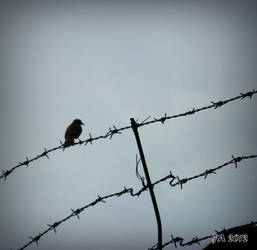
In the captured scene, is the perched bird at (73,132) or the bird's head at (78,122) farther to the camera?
the bird's head at (78,122)

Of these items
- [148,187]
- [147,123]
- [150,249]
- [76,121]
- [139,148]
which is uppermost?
[76,121]

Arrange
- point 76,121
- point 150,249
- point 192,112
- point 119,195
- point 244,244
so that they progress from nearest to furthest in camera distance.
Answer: point 150,249
point 119,195
point 192,112
point 244,244
point 76,121

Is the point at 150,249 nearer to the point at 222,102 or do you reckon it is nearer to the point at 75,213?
the point at 75,213

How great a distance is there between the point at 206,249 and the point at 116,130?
234cm

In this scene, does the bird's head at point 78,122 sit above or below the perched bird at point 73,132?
above

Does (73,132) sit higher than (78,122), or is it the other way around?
(78,122)

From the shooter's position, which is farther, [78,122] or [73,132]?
[78,122]

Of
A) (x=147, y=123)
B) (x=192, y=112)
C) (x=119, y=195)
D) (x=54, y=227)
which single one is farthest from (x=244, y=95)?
(x=54, y=227)

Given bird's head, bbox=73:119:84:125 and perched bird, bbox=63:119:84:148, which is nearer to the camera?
perched bird, bbox=63:119:84:148

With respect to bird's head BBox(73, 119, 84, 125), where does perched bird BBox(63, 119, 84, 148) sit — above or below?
below

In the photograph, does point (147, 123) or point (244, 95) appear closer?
point (147, 123)

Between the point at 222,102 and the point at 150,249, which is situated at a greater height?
the point at 222,102

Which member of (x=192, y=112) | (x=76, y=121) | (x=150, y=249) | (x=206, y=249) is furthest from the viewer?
(x=76, y=121)

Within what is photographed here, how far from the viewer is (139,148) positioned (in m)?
2.45
